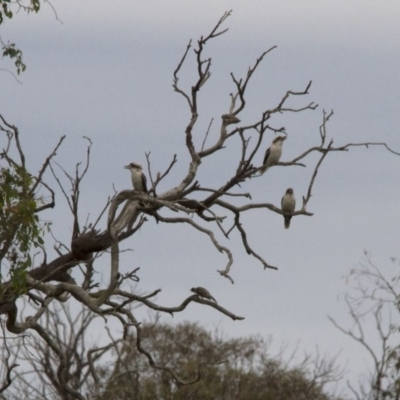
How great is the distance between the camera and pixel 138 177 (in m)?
16.0

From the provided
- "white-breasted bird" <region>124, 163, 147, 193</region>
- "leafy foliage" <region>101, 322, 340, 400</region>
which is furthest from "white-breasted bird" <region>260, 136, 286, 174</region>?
"leafy foliage" <region>101, 322, 340, 400</region>

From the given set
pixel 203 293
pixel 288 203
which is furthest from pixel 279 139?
pixel 203 293

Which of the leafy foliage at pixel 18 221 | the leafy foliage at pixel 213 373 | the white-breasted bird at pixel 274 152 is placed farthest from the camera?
the leafy foliage at pixel 213 373

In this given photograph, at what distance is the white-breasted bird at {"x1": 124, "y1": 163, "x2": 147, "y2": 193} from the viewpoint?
15977 millimetres

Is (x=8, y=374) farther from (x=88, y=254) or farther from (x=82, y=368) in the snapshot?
(x=82, y=368)

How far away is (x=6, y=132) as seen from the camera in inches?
543

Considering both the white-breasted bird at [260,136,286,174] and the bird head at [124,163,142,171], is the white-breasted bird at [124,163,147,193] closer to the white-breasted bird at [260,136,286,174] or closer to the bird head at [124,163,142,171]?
the bird head at [124,163,142,171]

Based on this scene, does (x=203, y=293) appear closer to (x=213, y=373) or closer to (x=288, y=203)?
(x=288, y=203)

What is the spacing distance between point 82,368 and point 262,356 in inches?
391

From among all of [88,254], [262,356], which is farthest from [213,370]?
[88,254]

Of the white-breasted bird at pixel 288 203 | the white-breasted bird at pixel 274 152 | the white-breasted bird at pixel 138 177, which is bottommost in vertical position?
the white-breasted bird at pixel 138 177

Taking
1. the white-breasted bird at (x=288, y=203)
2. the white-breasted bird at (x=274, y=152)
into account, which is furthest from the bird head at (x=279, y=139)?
the white-breasted bird at (x=288, y=203)

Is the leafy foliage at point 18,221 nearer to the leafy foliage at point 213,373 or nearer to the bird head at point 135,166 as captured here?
the bird head at point 135,166

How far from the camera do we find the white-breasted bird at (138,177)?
1598cm
